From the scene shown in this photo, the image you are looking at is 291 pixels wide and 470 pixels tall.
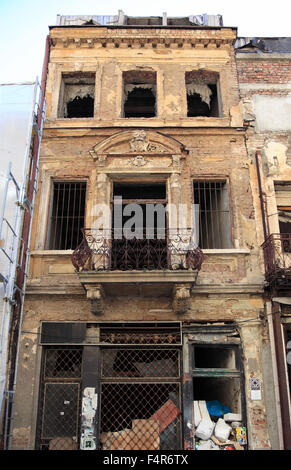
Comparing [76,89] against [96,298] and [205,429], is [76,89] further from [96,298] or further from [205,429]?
[205,429]

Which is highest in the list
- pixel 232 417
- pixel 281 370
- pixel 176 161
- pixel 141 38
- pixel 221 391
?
pixel 141 38

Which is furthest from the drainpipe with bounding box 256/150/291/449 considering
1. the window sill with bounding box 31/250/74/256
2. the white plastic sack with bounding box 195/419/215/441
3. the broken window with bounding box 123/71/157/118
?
the broken window with bounding box 123/71/157/118

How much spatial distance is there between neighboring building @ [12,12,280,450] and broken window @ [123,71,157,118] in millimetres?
59

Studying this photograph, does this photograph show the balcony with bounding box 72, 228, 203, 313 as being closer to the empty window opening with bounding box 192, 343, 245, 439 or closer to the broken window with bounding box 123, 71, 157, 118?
the empty window opening with bounding box 192, 343, 245, 439

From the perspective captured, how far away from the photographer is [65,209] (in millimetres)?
10703

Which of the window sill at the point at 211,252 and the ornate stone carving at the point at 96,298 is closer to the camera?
the ornate stone carving at the point at 96,298

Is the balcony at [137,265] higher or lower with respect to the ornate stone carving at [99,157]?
lower

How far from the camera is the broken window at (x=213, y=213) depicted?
10234 mm

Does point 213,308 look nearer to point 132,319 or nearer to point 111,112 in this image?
point 132,319

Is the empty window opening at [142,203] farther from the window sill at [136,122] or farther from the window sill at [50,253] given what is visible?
the window sill at [136,122]

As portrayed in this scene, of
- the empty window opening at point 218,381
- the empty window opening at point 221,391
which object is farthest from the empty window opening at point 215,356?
the empty window opening at point 221,391

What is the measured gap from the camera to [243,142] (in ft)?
34.9

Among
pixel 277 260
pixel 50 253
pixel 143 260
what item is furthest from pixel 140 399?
pixel 277 260

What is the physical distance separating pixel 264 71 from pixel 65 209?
6393 millimetres
